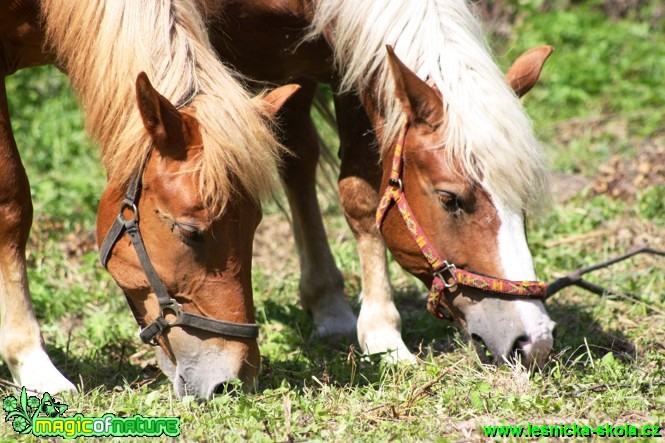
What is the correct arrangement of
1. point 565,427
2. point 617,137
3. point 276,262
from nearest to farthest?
1. point 565,427
2. point 276,262
3. point 617,137

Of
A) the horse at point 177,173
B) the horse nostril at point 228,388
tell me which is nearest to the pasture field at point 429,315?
the horse nostril at point 228,388

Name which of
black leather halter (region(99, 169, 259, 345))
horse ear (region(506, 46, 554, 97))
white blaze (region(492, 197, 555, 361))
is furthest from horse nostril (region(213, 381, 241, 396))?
horse ear (region(506, 46, 554, 97))

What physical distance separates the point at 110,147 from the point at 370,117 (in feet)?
3.76

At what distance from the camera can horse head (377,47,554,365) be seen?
3129 mm

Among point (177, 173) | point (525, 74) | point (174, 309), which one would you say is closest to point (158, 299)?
point (174, 309)

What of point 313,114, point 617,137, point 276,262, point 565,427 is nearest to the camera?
point 565,427

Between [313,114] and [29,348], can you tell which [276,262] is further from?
[29,348]

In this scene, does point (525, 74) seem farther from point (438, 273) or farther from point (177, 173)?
point (177, 173)

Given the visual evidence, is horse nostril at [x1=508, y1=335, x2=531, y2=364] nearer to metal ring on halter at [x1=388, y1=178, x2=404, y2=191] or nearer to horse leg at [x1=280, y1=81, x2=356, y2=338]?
metal ring on halter at [x1=388, y1=178, x2=404, y2=191]

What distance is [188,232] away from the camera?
9.52 ft

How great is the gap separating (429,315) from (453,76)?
5.17 ft

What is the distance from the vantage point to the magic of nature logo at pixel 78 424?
9.34 ft

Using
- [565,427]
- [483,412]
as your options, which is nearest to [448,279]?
[483,412]

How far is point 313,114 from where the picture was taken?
5.07 m
